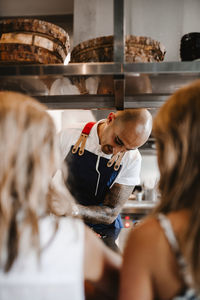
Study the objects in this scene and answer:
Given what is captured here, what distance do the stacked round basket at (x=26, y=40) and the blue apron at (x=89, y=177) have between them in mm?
1106

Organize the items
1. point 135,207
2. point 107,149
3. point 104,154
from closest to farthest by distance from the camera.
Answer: point 107,149 < point 104,154 < point 135,207

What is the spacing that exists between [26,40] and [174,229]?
87 cm

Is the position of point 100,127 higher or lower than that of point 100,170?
higher

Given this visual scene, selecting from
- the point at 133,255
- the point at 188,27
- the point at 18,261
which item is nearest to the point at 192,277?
the point at 133,255

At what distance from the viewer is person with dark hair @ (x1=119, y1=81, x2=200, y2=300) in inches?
26.6

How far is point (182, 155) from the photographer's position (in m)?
0.72

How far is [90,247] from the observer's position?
2.60ft

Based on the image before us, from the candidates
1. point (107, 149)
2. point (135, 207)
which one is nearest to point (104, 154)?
point (107, 149)

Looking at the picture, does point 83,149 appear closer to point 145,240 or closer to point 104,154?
point 104,154

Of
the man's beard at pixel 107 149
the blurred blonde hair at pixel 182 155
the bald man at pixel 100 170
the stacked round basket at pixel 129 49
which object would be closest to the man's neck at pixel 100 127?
the bald man at pixel 100 170

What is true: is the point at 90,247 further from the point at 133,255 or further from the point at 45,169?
the point at 45,169

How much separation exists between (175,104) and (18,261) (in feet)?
1.74

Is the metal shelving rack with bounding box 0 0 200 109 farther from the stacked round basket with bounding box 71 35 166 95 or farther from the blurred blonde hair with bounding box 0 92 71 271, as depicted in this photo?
the blurred blonde hair with bounding box 0 92 71 271

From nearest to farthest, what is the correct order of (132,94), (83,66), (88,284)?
(88,284)
(83,66)
(132,94)
